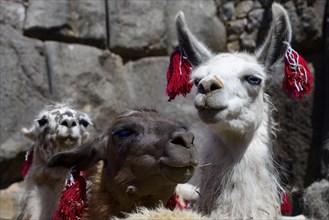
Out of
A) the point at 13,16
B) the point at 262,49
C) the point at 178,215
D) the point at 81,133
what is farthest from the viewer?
the point at 13,16

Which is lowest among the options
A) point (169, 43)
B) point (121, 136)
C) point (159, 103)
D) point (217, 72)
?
point (159, 103)

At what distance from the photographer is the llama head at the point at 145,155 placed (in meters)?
3.02

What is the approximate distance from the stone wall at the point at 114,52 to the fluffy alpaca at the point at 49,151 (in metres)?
2.29

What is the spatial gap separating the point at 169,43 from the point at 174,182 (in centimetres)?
491

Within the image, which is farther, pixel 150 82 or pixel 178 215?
pixel 150 82

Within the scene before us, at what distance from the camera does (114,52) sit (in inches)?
307

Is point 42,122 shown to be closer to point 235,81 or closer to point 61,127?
point 61,127

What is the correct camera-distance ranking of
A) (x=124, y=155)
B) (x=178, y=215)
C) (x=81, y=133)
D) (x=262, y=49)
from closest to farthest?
(x=178, y=215), (x=124, y=155), (x=262, y=49), (x=81, y=133)

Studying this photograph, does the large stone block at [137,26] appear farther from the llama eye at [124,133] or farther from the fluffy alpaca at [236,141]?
the llama eye at [124,133]

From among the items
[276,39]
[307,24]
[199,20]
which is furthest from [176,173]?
[199,20]

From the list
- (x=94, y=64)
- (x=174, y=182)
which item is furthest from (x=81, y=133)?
(x=94, y=64)

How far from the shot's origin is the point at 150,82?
7816 mm

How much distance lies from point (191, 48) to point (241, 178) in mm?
838

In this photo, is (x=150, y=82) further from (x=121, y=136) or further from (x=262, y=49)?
(x=121, y=136)
